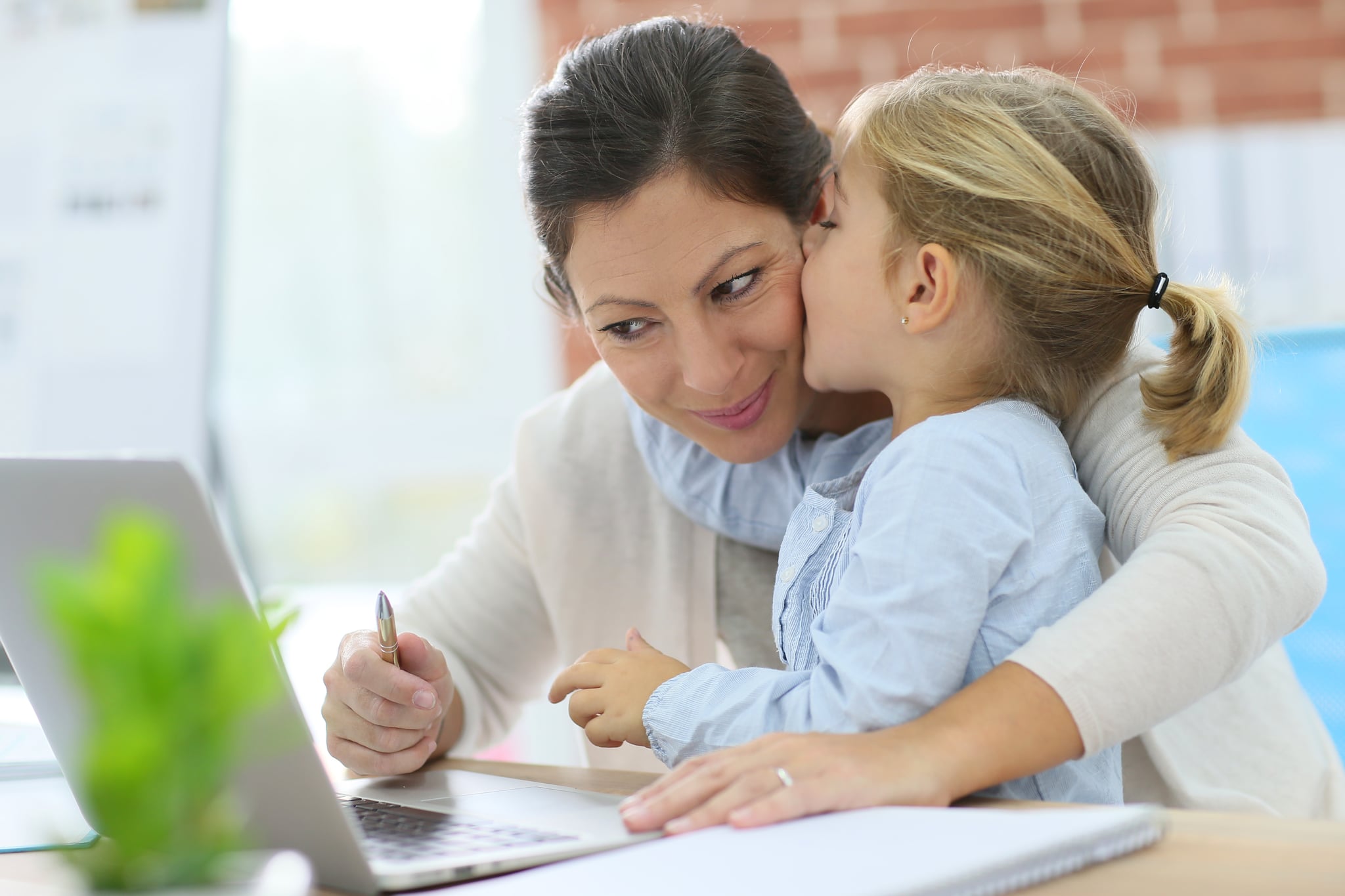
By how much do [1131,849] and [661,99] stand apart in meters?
0.76

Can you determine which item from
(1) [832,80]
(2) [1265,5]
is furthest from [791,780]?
(2) [1265,5]

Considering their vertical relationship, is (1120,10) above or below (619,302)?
above

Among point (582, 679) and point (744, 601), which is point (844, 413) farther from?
point (582, 679)

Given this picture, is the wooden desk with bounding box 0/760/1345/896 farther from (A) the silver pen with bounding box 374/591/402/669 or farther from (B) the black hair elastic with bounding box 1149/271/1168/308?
(B) the black hair elastic with bounding box 1149/271/1168/308

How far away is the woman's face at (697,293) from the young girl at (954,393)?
0.16 feet

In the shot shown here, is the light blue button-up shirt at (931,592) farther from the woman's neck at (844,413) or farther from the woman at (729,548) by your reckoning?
the woman's neck at (844,413)

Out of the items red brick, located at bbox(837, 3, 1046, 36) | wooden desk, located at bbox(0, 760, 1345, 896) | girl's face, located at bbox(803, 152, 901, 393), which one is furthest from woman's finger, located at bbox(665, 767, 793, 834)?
red brick, located at bbox(837, 3, 1046, 36)

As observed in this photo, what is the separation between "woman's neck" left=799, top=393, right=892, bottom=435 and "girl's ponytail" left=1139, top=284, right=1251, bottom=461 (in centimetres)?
38

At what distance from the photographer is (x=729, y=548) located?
138 cm

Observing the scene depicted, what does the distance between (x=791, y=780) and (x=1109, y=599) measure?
0.25 metres

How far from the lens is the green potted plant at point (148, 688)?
0.33 metres

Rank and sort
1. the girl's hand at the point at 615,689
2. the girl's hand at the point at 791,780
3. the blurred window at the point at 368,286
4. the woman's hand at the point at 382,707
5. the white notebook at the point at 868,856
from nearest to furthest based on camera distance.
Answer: the white notebook at the point at 868,856
the girl's hand at the point at 791,780
the girl's hand at the point at 615,689
the woman's hand at the point at 382,707
the blurred window at the point at 368,286

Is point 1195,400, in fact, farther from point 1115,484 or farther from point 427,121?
point 427,121

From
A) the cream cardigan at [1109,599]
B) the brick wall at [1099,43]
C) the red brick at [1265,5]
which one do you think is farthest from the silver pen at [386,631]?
the red brick at [1265,5]
